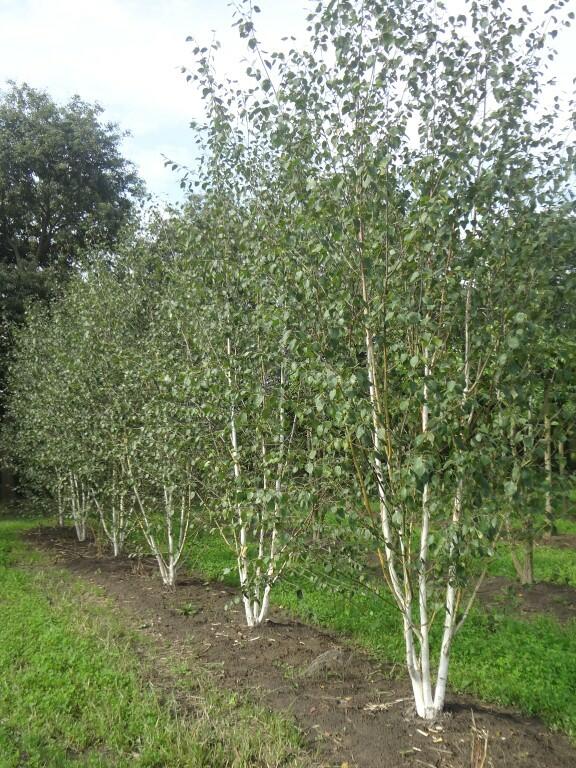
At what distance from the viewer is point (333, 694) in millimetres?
4730

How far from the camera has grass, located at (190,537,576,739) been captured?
15.5ft

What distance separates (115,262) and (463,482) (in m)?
8.73

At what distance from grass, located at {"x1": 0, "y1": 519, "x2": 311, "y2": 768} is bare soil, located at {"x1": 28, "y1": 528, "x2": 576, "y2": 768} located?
0.27 meters

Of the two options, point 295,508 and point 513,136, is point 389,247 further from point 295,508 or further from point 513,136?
→ point 295,508

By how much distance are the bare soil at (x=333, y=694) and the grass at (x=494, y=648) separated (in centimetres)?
21

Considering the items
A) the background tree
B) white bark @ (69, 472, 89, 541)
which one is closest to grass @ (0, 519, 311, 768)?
white bark @ (69, 472, 89, 541)

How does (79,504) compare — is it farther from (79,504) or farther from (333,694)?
(333,694)

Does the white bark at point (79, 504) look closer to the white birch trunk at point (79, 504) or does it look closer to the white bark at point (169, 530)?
the white birch trunk at point (79, 504)

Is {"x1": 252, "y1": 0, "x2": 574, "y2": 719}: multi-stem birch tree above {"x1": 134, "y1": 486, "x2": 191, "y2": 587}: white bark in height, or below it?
above

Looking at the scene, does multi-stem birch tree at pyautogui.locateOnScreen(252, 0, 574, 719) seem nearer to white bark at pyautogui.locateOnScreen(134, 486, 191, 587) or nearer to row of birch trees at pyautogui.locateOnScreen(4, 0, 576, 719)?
row of birch trees at pyautogui.locateOnScreen(4, 0, 576, 719)

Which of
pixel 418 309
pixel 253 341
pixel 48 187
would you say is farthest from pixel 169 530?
pixel 48 187

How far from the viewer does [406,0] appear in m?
4.06

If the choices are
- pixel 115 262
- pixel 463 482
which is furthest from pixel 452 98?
pixel 115 262

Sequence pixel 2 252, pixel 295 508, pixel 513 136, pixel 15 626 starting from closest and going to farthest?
pixel 513 136 < pixel 295 508 < pixel 15 626 < pixel 2 252
